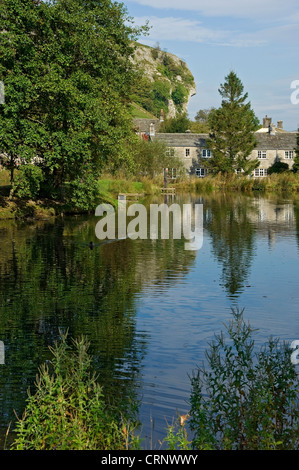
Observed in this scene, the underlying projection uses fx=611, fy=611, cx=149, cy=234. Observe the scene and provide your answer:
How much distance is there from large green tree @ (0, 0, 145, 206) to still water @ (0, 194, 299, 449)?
245 inches

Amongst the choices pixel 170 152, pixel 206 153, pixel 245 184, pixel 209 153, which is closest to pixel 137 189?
pixel 170 152

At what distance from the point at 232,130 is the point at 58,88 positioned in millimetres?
57160

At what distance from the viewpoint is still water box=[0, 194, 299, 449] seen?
411 inches

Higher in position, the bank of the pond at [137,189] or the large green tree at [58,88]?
the large green tree at [58,88]

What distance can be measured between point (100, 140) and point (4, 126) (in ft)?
19.6

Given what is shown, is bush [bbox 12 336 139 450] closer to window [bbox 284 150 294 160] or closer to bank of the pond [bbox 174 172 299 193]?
bank of the pond [bbox 174 172 299 193]

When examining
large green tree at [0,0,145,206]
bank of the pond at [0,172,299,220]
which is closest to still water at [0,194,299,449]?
large green tree at [0,0,145,206]

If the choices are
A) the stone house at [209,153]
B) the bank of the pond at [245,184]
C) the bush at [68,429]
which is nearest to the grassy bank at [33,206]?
the bank of the pond at [245,184]

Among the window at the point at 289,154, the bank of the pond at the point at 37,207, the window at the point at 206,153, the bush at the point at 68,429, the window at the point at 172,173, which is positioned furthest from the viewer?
the window at the point at 289,154

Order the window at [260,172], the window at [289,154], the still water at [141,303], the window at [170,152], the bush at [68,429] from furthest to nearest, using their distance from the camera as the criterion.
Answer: the window at [289,154] < the window at [260,172] < the window at [170,152] < the still water at [141,303] < the bush at [68,429]

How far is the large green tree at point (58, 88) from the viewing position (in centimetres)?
3303

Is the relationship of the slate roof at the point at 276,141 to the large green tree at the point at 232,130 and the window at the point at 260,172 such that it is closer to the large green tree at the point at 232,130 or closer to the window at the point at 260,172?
the window at the point at 260,172

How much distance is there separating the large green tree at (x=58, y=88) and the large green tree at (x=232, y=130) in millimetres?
48803
